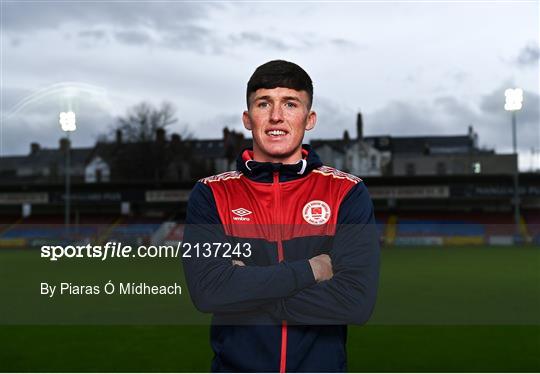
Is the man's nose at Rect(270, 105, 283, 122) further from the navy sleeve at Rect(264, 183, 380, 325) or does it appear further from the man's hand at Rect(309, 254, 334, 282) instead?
the man's hand at Rect(309, 254, 334, 282)

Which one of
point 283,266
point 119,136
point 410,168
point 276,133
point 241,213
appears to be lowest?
point 283,266

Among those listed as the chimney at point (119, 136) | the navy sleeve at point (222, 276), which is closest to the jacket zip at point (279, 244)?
the navy sleeve at point (222, 276)

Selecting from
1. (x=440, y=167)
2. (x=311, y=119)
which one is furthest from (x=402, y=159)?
(x=311, y=119)

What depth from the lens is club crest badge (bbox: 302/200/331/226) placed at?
3.12 m

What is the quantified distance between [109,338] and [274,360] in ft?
27.9

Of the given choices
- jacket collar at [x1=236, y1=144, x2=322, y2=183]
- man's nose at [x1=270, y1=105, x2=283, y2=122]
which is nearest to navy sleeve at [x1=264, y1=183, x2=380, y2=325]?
jacket collar at [x1=236, y1=144, x2=322, y2=183]

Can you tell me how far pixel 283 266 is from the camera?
301 cm

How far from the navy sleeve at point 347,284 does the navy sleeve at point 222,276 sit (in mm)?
83

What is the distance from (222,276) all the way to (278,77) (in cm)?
109

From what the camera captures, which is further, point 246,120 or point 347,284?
point 246,120

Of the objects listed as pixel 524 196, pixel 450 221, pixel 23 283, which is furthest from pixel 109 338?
pixel 524 196

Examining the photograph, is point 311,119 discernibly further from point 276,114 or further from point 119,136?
point 119,136

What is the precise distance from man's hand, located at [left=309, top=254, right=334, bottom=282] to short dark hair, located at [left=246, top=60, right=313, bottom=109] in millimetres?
912

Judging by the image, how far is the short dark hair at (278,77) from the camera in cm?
309
